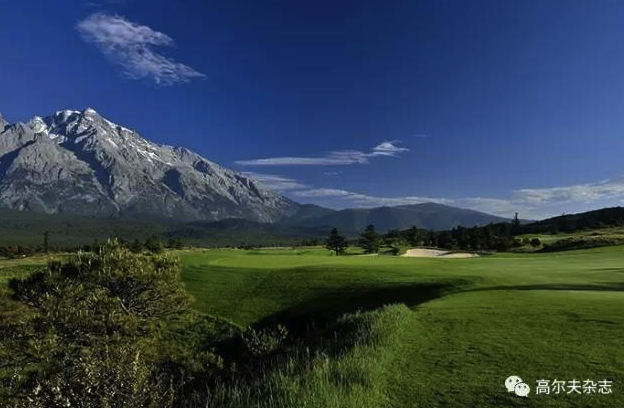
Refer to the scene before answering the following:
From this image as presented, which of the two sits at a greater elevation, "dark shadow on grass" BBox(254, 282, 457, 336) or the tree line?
the tree line

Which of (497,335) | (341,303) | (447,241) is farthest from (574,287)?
(447,241)

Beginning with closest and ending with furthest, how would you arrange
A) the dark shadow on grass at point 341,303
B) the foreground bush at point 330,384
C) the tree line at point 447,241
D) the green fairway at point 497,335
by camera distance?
the foreground bush at point 330,384
the green fairway at point 497,335
the dark shadow on grass at point 341,303
the tree line at point 447,241

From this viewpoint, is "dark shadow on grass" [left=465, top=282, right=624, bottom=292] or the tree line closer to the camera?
"dark shadow on grass" [left=465, top=282, right=624, bottom=292]

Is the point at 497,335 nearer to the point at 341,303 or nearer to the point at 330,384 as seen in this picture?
the point at 330,384

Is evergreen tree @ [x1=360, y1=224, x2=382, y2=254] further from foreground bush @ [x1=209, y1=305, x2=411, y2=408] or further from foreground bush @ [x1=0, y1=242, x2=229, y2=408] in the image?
foreground bush @ [x1=209, y1=305, x2=411, y2=408]

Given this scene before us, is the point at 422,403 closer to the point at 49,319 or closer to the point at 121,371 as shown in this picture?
the point at 121,371

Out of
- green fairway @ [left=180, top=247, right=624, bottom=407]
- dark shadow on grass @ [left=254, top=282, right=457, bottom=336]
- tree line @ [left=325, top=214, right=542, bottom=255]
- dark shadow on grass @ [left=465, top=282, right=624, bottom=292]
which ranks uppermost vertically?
tree line @ [left=325, top=214, right=542, bottom=255]

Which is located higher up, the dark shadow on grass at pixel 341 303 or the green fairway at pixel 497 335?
the green fairway at pixel 497 335

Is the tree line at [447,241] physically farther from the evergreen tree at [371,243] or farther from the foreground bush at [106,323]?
the foreground bush at [106,323]

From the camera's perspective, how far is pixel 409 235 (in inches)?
5561

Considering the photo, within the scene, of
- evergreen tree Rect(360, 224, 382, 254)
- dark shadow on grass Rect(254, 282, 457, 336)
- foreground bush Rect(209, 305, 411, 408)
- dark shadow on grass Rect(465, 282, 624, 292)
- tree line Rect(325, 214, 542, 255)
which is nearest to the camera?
foreground bush Rect(209, 305, 411, 408)

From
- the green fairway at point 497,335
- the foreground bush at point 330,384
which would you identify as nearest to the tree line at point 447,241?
the green fairway at point 497,335

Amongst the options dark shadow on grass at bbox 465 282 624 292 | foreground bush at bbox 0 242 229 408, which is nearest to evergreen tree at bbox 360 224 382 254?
foreground bush at bbox 0 242 229 408

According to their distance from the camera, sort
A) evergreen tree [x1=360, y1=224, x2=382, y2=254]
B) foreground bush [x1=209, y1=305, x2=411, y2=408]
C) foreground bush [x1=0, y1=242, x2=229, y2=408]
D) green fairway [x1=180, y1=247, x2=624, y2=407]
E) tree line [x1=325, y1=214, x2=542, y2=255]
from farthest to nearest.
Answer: evergreen tree [x1=360, y1=224, x2=382, y2=254] → tree line [x1=325, y1=214, x2=542, y2=255] → foreground bush [x1=0, y1=242, x2=229, y2=408] → green fairway [x1=180, y1=247, x2=624, y2=407] → foreground bush [x1=209, y1=305, x2=411, y2=408]
